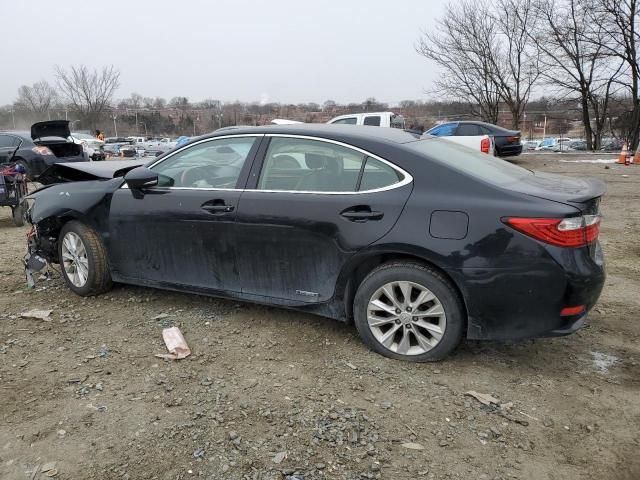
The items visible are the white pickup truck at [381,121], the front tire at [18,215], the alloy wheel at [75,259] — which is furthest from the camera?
the white pickup truck at [381,121]

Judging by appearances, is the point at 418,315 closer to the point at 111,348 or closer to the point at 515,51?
the point at 111,348

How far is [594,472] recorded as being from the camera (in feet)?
7.51

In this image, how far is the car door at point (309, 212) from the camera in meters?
3.21

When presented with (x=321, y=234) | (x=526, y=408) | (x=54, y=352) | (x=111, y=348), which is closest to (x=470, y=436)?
(x=526, y=408)

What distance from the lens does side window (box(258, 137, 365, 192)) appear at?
132 inches

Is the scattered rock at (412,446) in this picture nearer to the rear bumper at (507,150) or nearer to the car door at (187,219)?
the car door at (187,219)

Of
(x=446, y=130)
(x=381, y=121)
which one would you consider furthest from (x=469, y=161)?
(x=446, y=130)

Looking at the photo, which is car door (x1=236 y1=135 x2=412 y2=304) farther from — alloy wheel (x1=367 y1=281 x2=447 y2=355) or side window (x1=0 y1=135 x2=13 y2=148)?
side window (x1=0 y1=135 x2=13 y2=148)

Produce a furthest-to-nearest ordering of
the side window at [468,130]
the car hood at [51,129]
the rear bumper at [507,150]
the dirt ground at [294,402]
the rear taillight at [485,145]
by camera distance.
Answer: the rear bumper at [507,150] < the side window at [468,130] < the rear taillight at [485,145] < the car hood at [51,129] < the dirt ground at [294,402]

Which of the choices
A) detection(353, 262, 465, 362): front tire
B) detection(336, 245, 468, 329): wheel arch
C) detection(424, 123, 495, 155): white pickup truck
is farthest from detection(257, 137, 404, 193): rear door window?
detection(424, 123, 495, 155): white pickup truck

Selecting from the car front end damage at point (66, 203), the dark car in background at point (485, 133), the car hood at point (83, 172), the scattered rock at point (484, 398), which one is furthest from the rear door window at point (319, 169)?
the dark car in background at point (485, 133)

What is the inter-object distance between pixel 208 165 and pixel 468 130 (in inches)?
528

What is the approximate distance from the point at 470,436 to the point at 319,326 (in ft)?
4.97

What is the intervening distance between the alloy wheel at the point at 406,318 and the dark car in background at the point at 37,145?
11.0 m
